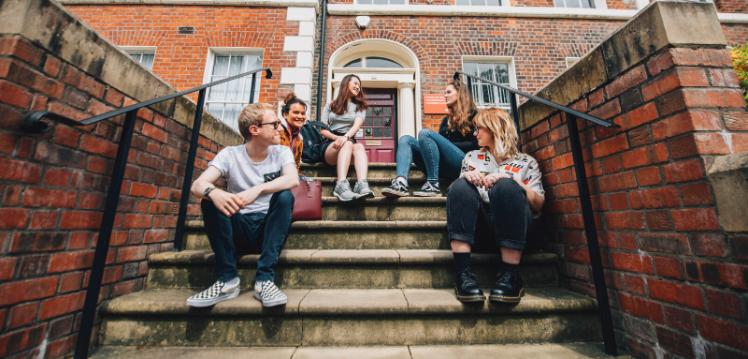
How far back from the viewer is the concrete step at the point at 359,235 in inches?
78.9

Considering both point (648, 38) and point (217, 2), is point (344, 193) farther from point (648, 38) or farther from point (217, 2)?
point (217, 2)

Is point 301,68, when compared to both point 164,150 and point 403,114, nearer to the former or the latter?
point 403,114

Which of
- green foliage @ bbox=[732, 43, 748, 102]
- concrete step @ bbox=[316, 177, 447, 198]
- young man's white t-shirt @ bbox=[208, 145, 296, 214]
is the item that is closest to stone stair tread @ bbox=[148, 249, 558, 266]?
young man's white t-shirt @ bbox=[208, 145, 296, 214]

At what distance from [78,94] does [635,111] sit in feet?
8.35

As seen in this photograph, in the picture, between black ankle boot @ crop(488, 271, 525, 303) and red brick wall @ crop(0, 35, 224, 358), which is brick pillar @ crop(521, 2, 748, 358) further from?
red brick wall @ crop(0, 35, 224, 358)

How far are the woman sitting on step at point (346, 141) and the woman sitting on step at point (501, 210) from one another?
92 centimetres

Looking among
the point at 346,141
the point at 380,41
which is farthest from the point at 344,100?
the point at 380,41

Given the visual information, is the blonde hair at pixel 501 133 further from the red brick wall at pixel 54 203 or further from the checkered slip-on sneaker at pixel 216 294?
the red brick wall at pixel 54 203

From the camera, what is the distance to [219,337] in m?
1.39

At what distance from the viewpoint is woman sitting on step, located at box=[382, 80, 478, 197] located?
2521mm

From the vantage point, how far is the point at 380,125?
18.7ft

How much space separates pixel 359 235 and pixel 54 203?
1.52m

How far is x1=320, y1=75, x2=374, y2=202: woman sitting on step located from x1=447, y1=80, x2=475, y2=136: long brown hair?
0.88 m

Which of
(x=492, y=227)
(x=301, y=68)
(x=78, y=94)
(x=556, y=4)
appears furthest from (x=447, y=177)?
(x=556, y=4)
